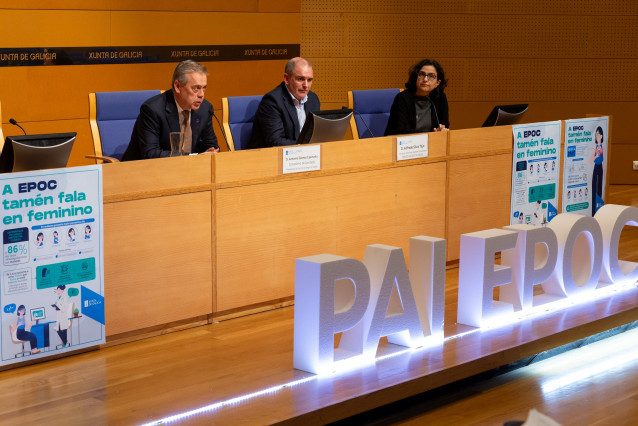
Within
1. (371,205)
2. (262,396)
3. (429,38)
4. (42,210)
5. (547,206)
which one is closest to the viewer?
(262,396)

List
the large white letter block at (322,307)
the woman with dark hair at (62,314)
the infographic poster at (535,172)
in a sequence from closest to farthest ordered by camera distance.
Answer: the large white letter block at (322,307)
the woman with dark hair at (62,314)
the infographic poster at (535,172)

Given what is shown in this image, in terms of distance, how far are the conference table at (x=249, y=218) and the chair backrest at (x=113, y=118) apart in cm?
110

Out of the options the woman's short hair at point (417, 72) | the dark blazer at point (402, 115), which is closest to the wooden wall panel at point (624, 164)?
the woman's short hair at point (417, 72)

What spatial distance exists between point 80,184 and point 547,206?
121 inches

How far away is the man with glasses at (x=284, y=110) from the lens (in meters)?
4.83

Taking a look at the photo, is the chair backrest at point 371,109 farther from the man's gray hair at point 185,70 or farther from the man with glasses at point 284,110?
the man's gray hair at point 185,70

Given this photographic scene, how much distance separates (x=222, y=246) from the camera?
384 cm

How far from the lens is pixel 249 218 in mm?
3924

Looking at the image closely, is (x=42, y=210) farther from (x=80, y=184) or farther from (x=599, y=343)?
(x=599, y=343)

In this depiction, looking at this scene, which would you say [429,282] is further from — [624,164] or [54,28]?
[624,164]

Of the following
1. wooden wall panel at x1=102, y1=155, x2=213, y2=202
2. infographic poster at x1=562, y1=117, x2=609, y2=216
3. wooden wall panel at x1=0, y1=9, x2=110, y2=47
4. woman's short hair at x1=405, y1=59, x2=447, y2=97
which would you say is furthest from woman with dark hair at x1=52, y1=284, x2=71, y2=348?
infographic poster at x1=562, y1=117, x2=609, y2=216

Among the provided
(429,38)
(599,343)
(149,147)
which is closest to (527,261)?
(599,343)

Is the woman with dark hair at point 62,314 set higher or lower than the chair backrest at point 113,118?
lower

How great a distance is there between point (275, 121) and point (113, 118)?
0.88 metres
